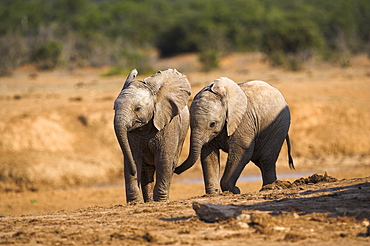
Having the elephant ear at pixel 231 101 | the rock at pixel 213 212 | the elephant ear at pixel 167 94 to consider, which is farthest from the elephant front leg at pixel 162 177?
the rock at pixel 213 212

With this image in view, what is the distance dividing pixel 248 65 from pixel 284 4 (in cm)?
4203

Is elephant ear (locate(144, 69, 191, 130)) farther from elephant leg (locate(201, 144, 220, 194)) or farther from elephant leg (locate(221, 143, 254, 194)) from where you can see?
elephant leg (locate(221, 143, 254, 194))

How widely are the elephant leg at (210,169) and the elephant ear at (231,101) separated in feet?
1.32

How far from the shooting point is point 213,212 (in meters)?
6.34

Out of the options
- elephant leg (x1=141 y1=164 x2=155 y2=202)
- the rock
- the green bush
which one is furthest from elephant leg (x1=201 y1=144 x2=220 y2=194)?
the green bush

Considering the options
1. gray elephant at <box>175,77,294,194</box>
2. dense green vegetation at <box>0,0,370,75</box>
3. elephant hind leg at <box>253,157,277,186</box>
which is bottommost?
elephant hind leg at <box>253,157,277,186</box>

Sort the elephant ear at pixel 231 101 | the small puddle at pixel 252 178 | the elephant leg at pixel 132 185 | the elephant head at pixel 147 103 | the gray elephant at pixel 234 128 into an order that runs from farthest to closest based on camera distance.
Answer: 1. the small puddle at pixel 252 178
2. the elephant ear at pixel 231 101
3. the gray elephant at pixel 234 128
4. the elephant leg at pixel 132 185
5. the elephant head at pixel 147 103

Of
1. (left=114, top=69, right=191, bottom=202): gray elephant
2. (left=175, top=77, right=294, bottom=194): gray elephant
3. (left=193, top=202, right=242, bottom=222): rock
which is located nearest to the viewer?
(left=193, top=202, right=242, bottom=222): rock

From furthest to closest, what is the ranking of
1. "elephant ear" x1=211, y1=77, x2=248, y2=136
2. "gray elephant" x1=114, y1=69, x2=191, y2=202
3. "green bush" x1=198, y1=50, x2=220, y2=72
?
"green bush" x1=198, y1=50, x2=220, y2=72, "elephant ear" x1=211, y1=77, x2=248, y2=136, "gray elephant" x1=114, y1=69, x2=191, y2=202

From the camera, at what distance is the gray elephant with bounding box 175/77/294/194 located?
335 inches

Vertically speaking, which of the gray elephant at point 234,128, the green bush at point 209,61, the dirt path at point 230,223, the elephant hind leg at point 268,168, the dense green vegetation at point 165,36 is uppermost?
the dense green vegetation at point 165,36

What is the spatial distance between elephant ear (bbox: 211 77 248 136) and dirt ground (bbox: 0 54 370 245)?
3.30ft

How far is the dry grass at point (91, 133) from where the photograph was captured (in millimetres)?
14164

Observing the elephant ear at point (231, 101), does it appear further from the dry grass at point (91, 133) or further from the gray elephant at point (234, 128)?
the dry grass at point (91, 133)
